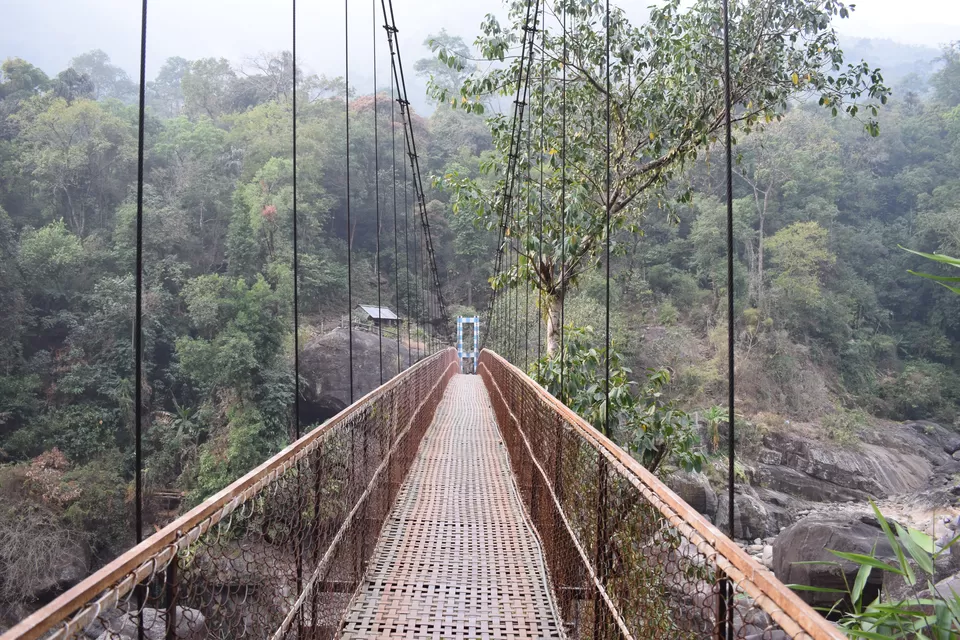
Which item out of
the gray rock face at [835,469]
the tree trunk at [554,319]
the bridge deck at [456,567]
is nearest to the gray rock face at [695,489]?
the gray rock face at [835,469]

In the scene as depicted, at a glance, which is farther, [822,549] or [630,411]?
[822,549]

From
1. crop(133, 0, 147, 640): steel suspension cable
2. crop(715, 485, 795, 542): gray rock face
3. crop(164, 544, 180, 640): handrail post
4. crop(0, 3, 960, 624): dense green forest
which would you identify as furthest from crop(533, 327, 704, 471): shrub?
crop(715, 485, 795, 542): gray rock face

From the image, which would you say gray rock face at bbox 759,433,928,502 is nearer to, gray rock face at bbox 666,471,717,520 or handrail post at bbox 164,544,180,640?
gray rock face at bbox 666,471,717,520

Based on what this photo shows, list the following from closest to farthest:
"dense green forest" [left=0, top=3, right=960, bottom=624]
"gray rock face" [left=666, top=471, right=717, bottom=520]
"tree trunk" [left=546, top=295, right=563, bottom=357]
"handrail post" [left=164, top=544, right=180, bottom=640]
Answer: "handrail post" [left=164, top=544, right=180, bottom=640], "tree trunk" [left=546, top=295, right=563, bottom=357], "gray rock face" [left=666, top=471, right=717, bottom=520], "dense green forest" [left=0, top=3, right=960, bottom=624]

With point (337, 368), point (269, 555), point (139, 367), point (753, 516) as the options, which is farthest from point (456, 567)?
point (337, 368)

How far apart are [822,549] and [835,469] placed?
1027cm

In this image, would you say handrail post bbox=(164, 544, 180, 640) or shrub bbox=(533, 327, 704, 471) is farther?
shrub bbox=(533, 327, 704, 471)

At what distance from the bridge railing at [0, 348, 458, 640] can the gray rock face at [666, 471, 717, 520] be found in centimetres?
1016

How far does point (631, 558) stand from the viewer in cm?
141

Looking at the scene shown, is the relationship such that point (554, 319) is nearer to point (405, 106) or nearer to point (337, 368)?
point (405, 106)

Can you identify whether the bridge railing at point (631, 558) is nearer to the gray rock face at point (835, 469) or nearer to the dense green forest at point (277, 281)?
the dense green forest at point (277, 281)

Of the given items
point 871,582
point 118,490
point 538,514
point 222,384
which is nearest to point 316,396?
point 222,384

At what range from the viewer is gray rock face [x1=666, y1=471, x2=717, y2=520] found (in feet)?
39.8

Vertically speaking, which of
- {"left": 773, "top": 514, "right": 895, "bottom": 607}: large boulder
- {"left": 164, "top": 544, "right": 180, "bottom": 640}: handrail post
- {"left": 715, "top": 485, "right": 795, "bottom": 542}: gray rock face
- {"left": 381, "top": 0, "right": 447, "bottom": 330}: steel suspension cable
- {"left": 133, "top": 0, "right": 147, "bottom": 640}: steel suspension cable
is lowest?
{"left": 715, "top": 485, "right": 795, "bottom": 542}: gray rock face
